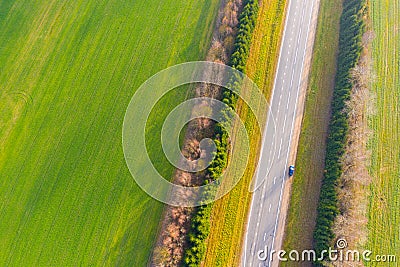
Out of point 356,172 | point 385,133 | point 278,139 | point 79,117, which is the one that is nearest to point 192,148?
point 278,139

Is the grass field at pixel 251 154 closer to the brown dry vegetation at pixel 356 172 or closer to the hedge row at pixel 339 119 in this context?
the hedge row at pixel 339 119

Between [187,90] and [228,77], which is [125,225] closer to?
[187,90]

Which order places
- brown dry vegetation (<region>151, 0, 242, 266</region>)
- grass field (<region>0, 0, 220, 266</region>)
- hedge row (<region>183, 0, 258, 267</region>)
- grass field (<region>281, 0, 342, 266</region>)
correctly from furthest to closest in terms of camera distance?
grass field (<region>0, 0, 220, 266</region>) < grass field (<region>281, 0, 342, 266</region>) < brown dry vegetation (<region>151, 0, 242, 266</region>) < hedge row (<region>183, 0, 258, 267</region>)

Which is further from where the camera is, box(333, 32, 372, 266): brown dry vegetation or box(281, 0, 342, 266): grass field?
box(281, 0, 342, 266): grass field

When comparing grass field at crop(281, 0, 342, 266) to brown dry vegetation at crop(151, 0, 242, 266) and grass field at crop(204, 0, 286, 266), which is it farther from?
brown dry vegetation at crop(151, 0, 242, 266)

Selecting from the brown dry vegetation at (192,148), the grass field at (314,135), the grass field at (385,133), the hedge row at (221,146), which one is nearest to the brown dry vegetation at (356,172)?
the grass field at (385,133)

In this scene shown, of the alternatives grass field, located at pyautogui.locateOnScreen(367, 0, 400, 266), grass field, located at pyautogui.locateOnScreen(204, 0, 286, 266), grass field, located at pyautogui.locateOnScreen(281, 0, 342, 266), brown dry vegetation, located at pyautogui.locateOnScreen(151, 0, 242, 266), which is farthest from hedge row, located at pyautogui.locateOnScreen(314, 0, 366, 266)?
brown dry vegetation, located at pyautogui.locateOnScreen(151, 0, 242, 266)

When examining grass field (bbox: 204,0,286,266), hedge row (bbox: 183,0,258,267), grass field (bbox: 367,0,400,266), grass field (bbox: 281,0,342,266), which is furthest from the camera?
grass field (bbox: 281,0,342,266)

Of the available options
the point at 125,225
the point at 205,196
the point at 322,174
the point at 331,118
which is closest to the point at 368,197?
the point at 322,174
